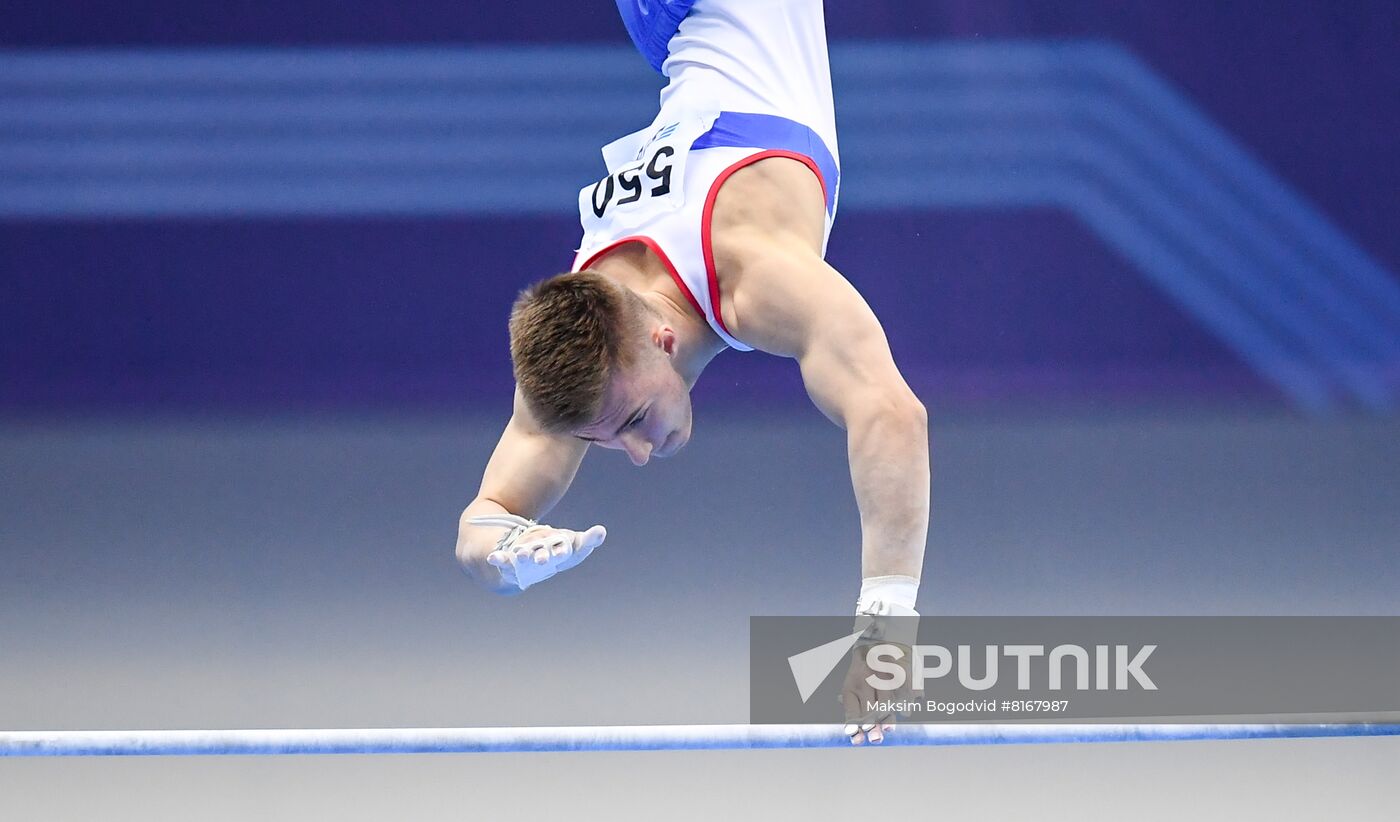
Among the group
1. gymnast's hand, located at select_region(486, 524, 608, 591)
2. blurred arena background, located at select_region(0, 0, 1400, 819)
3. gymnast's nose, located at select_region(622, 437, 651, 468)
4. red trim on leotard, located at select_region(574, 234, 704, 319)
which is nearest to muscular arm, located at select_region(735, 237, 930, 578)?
red trim on leotard, located at select_region(574, 234, 704, 319)

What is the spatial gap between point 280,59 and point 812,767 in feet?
10.3

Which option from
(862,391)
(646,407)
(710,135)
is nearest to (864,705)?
(862,391)

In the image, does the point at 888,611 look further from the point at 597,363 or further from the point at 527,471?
the point at 527,471

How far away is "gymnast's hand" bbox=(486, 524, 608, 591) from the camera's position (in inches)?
80.5

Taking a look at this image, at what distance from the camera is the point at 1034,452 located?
5.19 meters

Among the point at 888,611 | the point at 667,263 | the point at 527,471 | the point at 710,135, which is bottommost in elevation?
the point at 888,611

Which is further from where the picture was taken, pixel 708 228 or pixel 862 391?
pixel 708 228

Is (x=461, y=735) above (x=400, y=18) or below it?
below

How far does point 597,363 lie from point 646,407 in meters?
0.12

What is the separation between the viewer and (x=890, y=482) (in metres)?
2.11

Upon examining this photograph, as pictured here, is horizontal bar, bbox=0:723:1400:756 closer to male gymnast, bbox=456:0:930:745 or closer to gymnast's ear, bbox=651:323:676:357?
male gymnast, bbox=456:0:930:745

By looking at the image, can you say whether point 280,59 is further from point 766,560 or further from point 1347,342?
point 1347,342

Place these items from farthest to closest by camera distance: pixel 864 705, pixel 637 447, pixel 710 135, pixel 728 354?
1. pixel 728 354
2. pixel 710 135
3. pixel 637 447
4. pixel 864 705

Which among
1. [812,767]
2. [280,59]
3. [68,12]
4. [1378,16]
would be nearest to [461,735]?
[812,767]
